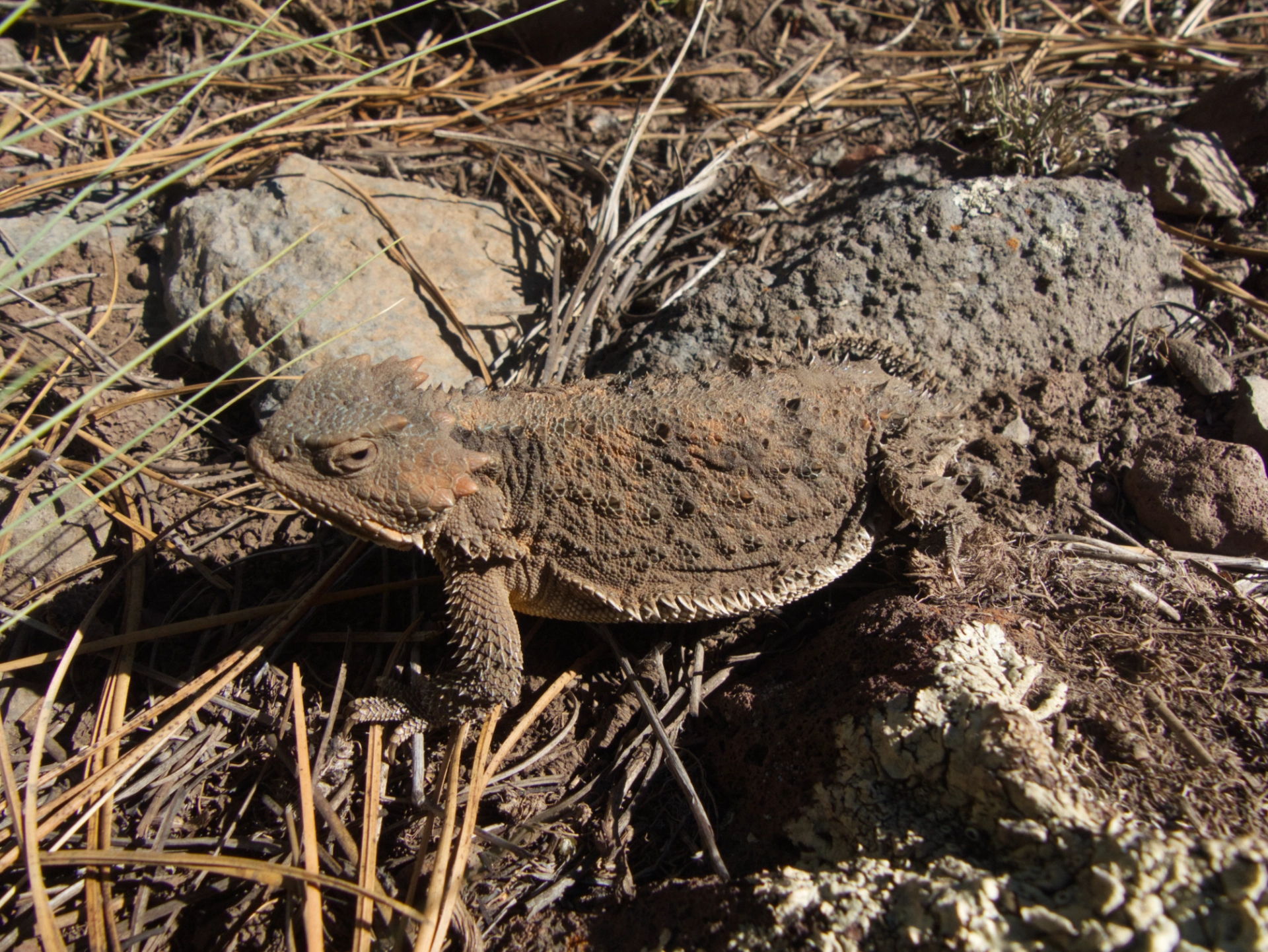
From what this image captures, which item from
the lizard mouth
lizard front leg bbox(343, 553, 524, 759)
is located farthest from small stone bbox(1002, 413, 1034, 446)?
the lizard mouth

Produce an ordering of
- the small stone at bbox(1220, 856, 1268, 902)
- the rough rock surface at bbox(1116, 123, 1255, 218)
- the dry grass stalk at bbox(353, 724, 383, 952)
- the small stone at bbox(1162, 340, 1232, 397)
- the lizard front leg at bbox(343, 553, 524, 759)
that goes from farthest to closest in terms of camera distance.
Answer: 1. the rough rock surface at bbox(1116, 123, 1255, 218)
2. the small stone at bbox(1162, 340, 1232, 397)
3. the lizard front leg at bbox(343, 553, 524, 759)
4. the dry grass stalk at bbox(353, 724, 383, 952)
5. the small stone at bbox(1220, 856, 1268, 902)

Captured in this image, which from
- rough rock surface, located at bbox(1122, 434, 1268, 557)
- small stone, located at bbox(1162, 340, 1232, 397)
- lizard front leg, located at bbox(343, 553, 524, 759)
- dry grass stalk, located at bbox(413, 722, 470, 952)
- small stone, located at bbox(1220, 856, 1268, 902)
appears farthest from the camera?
small stone, located at bbox(1162, 340, 1232, 397)

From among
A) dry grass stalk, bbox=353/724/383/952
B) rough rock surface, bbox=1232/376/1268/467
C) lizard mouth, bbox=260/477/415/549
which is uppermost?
rough rock surface, bbox=1232/376/1268/467

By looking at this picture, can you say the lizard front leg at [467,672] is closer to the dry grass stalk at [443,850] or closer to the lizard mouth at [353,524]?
the dry grass stalk at [443,850]

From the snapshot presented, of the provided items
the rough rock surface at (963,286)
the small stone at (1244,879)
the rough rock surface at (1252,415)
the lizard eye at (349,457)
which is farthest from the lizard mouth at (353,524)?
the rough rock surface at (1252,415)

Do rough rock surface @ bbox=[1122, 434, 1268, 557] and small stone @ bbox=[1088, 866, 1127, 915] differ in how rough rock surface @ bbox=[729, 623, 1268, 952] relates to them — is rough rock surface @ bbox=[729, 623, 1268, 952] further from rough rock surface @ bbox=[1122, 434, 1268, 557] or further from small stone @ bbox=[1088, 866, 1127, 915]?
rough rock surface @ bbox=[1122, 434, 1268, 557]

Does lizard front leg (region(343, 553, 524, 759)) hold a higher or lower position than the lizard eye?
lower

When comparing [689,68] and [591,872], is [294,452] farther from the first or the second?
[689,68]
